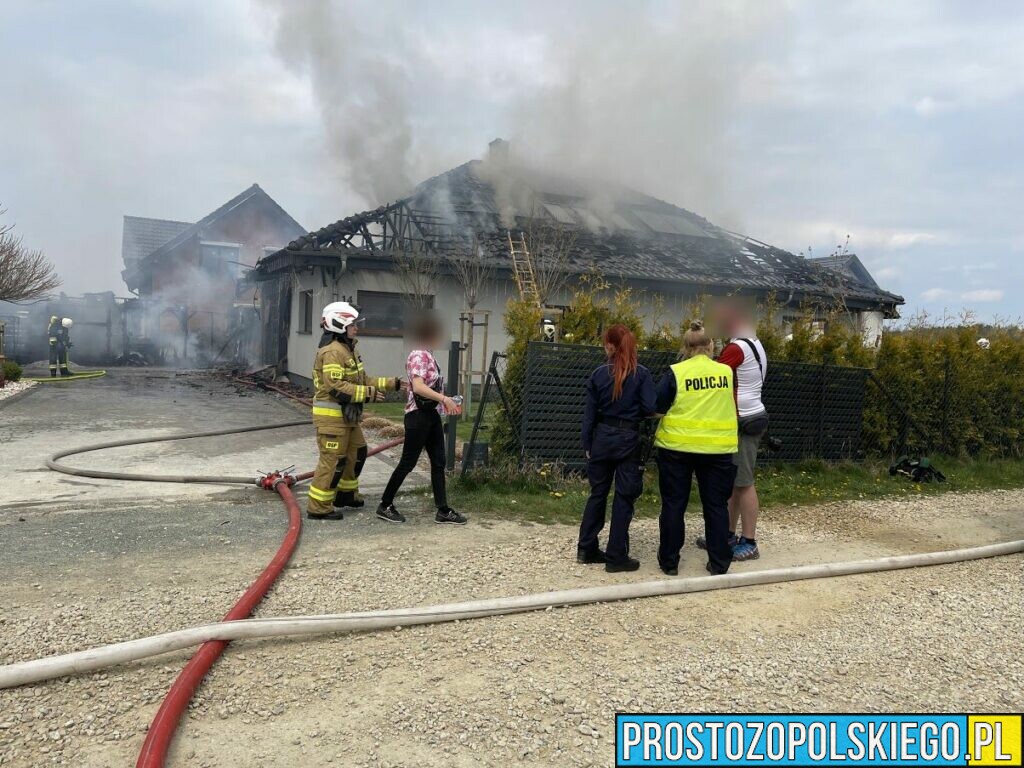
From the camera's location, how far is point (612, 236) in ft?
56.9

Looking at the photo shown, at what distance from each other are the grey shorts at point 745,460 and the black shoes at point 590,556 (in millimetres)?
1133

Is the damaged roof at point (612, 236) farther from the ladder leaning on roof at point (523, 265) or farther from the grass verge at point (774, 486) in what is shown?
the grass verge at point (774, 486)

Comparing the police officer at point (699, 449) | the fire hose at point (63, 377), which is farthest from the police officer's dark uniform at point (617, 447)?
the fire hose at point (63, 377)

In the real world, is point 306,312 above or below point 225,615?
above

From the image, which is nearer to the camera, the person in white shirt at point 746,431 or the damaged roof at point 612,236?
the person in white shirt at point 746,431

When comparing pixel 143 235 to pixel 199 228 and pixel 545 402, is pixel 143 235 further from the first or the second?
pixel 545 402

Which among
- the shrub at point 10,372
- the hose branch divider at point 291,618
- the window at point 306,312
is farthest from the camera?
the window at point 306,312

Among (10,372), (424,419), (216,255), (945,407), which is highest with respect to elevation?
(216,255)

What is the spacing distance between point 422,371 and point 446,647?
2.42m

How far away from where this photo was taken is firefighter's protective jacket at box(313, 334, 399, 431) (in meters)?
5.42

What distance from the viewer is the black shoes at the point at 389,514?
18.7 feet

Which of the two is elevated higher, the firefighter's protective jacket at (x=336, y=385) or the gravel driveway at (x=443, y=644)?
the firefighter's protective jacket at (x=336, y=385)

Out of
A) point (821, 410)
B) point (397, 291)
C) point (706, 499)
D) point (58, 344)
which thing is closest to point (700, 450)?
point (706, 499)

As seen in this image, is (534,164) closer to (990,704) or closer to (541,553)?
(541,553)
